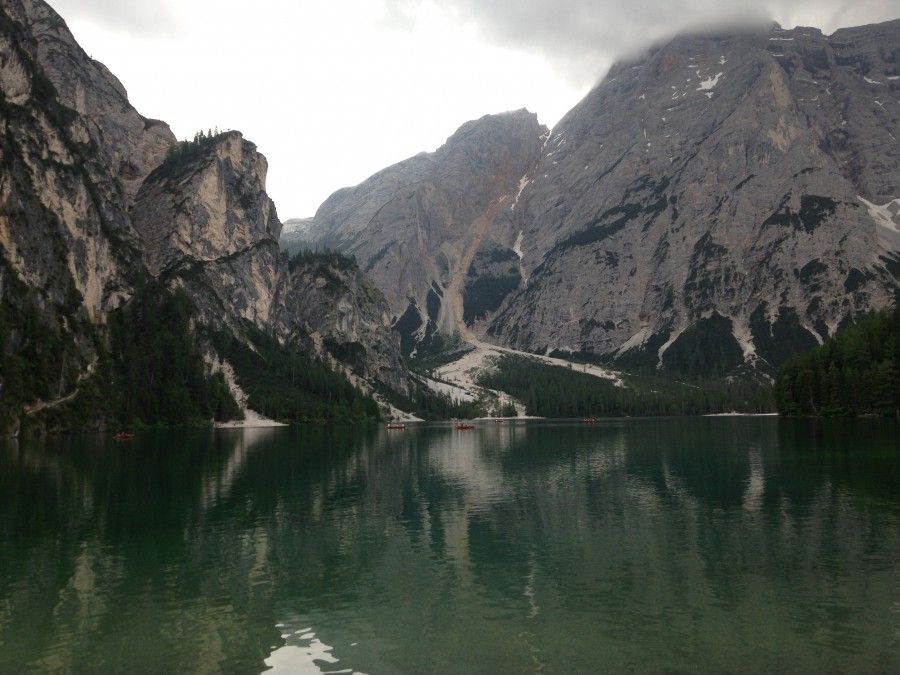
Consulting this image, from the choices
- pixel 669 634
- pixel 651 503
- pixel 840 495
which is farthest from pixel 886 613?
pixel 840 495

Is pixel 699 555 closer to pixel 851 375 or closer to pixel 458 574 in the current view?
pixel 458 574

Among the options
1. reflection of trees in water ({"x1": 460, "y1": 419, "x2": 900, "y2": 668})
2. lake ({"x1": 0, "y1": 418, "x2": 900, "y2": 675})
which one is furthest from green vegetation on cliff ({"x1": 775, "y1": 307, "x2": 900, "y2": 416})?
reflection of trees in water ({"x1": 460, "y1": 419, "x2": 900, "y2": 668})

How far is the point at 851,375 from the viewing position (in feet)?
477

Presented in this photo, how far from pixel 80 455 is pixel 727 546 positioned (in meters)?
88.2

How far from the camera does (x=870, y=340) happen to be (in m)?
149

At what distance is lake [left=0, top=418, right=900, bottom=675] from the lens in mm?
20625

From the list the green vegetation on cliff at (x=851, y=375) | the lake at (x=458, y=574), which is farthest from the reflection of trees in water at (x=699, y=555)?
the green vegetation on cliff at (x=851, y=375)

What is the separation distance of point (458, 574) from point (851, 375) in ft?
467

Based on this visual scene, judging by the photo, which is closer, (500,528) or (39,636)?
(39,636)

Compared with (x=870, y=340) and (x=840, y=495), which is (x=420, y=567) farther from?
(x=870, y=340)

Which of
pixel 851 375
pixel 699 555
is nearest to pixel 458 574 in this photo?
pixel 699 555

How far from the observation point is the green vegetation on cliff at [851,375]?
137 m

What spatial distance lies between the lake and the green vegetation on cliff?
86.9 m

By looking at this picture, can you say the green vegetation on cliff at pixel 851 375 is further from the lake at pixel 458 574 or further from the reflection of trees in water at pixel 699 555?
the reflection of trees in water at pixel 699 555
